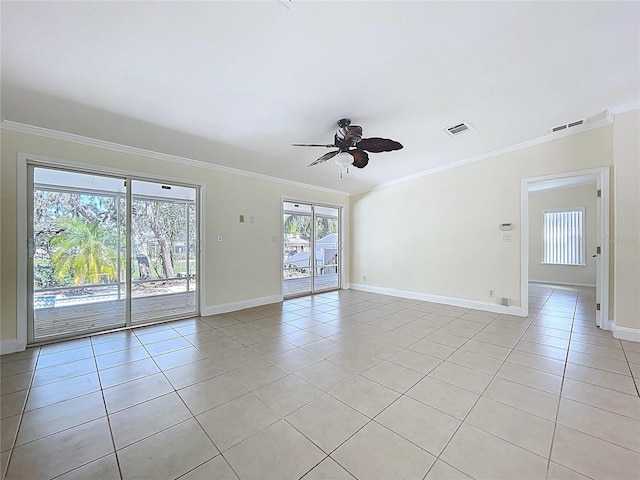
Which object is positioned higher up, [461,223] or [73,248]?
[461,223]

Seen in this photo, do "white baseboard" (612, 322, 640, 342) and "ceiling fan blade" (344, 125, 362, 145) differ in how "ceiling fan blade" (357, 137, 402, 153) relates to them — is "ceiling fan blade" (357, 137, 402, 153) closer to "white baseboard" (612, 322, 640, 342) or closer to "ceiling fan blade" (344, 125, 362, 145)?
"ceiling fan blade" (344, 125, 362, 145)

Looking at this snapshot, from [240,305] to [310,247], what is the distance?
2.10 meters


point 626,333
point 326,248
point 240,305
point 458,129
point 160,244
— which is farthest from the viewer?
point 326,248

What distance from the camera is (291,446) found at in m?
1.56

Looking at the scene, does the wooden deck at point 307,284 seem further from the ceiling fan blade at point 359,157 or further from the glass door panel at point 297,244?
the ceiling fan blade at point 359,157

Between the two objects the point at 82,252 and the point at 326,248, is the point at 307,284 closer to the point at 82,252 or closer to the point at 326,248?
the point at 326,248

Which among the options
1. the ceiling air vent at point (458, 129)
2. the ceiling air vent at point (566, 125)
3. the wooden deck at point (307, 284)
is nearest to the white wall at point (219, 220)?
the wooden deck at point (307, 284)

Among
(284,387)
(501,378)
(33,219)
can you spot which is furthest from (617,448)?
(33,219)

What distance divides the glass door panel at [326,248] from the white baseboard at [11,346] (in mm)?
4665

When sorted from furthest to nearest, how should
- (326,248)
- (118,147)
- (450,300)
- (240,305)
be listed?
1. (326,248)
2. (450,300)
3. (240,305)
4. (118,147)

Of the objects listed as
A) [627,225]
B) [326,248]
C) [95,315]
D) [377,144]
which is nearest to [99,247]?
[95,315]

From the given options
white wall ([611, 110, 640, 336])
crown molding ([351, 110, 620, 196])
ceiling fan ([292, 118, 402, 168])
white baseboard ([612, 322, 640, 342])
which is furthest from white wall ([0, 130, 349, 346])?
white baseboard ([612, 322, 640, 342])

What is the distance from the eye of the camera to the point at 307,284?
6.83m

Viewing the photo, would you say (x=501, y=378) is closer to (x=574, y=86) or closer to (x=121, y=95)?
(x=574, y=86)
